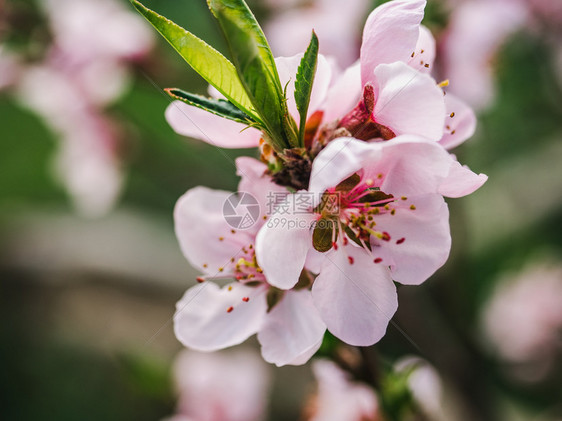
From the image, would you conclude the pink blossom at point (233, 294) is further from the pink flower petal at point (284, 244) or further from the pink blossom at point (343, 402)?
the pink blossom at point (343, 402)

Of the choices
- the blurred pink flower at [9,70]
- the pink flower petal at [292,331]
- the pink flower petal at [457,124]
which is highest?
the pink flower petal at [457,124]

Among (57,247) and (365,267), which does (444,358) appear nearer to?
(365,267)

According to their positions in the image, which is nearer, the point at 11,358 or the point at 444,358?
the point at 444,358

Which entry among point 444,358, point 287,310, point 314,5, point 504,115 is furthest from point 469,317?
point 287,310

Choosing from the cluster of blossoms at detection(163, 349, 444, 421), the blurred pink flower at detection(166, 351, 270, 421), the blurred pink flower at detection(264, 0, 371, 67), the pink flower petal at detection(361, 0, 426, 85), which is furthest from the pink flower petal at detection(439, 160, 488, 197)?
the blurred pink flower at detection(166, 351, 270, 421)

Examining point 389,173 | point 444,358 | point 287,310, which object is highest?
point 389,173

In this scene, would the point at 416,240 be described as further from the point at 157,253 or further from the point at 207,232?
the point at 157,253

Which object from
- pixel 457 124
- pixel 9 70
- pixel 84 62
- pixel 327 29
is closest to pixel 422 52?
pixel 457 124

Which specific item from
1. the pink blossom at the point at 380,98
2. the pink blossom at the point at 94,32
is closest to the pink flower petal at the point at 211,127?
the pink blossom at the point at 380,98
